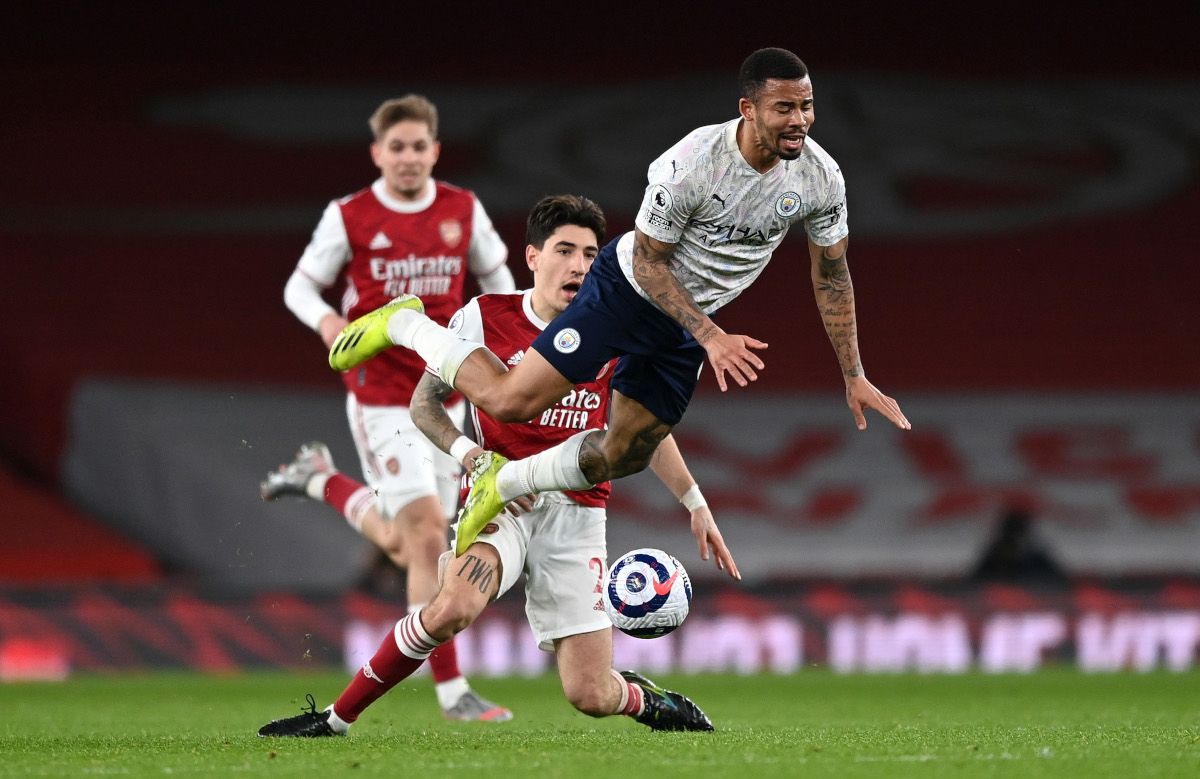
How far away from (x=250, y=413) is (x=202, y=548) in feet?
6.05

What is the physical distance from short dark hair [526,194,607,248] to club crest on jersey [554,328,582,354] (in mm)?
715

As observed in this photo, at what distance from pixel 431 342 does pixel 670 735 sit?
1.73 meters

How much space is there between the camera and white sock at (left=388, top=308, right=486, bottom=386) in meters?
6.54

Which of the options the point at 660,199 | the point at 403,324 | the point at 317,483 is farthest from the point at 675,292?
the point at 317,483

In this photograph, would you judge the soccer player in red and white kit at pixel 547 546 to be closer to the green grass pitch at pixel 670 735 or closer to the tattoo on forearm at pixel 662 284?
the green grass pitch at pixel 670 735

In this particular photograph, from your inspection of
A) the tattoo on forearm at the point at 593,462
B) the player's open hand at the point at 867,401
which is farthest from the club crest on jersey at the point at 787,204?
the tattoo on forearm at the point at 593,462

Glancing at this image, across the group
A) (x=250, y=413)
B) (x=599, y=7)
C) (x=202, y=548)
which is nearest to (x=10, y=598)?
(x=202, y=548)

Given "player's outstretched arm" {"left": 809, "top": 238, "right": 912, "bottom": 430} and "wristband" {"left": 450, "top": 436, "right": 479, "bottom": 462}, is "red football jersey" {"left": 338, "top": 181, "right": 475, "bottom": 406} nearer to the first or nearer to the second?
"wristband" {"left": 450, "top": 436, "right": 479, "bottom": 462}

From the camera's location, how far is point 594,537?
21.9 ft

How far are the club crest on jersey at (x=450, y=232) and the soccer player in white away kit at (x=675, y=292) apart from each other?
1.93 m

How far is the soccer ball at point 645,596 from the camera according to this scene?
6188 mm

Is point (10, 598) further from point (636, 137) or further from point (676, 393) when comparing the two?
point (636, 137)

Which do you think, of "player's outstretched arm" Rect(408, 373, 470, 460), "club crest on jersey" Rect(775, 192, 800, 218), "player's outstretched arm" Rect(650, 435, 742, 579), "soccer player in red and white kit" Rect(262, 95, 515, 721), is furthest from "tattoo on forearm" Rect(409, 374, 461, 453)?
"club crest on jersey" Rect(775, 192, 800, 218)

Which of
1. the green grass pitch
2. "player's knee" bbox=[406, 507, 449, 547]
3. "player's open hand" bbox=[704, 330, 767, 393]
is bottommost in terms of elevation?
the green grass pitch
